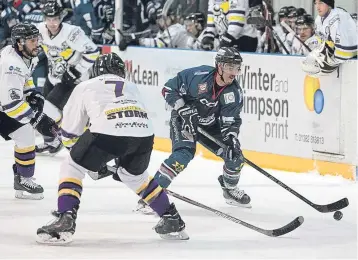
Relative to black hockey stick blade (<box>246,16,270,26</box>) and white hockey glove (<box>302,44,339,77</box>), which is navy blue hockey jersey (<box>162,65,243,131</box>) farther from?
black hockey stick blade (<box>246,16,270,26</box>)

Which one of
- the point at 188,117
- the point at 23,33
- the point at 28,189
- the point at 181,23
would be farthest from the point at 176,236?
the point at 181,23

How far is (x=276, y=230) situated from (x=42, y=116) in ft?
5.53

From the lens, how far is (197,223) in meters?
5.81

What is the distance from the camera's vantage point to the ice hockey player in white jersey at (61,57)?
8586mm

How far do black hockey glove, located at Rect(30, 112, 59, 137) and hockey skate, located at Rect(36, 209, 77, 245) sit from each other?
47.0 inches

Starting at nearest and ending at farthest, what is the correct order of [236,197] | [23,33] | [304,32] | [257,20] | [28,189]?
[23,33], [236,197], [28,189], [257,20], [304,32]

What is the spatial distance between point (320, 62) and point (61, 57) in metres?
2.46

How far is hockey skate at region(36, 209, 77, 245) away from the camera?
5.03m

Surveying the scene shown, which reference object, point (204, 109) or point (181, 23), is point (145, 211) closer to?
point (204, 109)

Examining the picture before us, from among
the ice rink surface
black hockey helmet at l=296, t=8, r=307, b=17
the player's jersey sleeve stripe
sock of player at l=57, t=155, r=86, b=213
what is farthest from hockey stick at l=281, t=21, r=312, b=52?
sock of player at l=57, t=155, r=86, b=213

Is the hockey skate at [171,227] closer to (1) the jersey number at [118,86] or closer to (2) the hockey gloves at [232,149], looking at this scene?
(1) the jersey number at [118,86]

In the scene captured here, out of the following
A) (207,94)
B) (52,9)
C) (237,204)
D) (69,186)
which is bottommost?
(237,204)

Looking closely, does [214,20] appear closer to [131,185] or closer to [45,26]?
[45,26]

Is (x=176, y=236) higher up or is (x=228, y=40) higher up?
(x=228, y=40)
